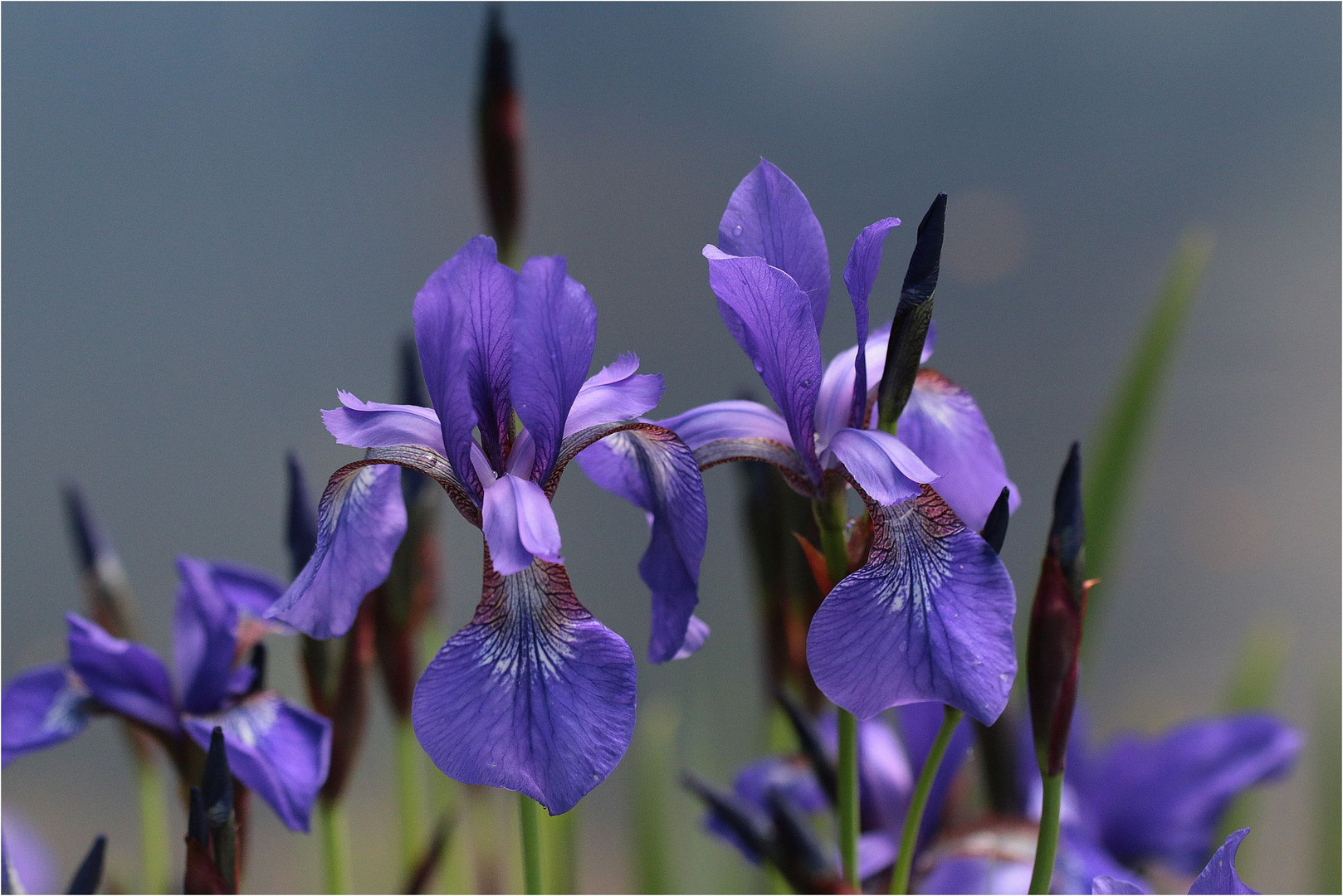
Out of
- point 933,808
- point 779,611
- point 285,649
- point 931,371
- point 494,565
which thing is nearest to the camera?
point 494,565

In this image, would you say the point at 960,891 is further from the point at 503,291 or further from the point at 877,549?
the point at 503,291

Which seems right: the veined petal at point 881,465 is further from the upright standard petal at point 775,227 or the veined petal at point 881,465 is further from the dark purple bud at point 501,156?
the dark purple bud at point 501,156

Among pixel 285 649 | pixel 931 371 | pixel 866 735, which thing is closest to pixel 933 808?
pixel 866 735

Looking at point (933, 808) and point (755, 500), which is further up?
point (755, 500)

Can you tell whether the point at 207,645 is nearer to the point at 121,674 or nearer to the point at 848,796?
the point at 121,674

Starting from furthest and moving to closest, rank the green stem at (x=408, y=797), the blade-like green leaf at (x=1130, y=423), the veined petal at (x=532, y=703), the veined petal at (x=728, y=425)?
1. the blade-like green leaf at (x=1130, y=423)
2. the green stem at (x=408, y=797)
3. the veined petal at (x=728, y=425)
4. the veined petal at (x=532, y=703)

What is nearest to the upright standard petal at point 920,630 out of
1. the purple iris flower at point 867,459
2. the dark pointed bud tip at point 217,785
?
the purple iris flower at point 867,459

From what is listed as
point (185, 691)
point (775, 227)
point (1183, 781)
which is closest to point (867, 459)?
point (775, 227)
